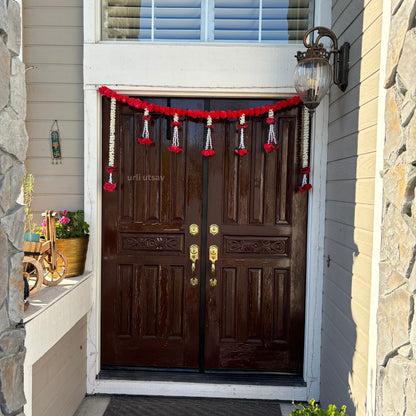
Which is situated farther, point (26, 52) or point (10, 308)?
point (26, 52)

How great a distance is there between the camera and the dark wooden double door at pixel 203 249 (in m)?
2.94

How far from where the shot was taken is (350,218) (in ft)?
7.48

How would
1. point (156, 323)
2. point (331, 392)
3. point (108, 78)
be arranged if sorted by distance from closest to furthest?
point (331, 392), point (108, 78), point (156, 323)

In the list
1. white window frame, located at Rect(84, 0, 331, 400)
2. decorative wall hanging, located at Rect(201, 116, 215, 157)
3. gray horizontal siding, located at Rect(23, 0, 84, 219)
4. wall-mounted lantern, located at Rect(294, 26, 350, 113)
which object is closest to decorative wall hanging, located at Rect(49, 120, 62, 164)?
gray horizontal siding, located at Rect(23, 0, 84, 219)

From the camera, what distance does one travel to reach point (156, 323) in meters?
3.01

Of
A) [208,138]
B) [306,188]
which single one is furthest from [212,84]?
[306,188]

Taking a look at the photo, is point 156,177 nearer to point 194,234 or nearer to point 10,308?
point 194,234

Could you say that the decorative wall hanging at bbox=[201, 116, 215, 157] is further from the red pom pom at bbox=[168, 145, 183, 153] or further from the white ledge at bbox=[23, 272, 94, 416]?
the white ledge at bbox=[23, 272, 94, 416]

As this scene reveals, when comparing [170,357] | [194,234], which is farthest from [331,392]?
[194,234]

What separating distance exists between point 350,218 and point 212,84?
1.30m

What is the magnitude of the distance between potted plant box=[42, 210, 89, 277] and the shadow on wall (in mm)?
1659

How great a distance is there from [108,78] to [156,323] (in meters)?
1.79

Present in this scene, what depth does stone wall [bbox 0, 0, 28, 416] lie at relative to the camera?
1442 mm

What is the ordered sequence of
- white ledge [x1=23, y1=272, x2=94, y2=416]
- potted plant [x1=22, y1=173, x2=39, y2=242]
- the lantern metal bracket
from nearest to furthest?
white ledge [x1=23, y1=272, x2=94, y2=416] < the lantern metal bracket < potted plant [x1=22, y1=173, x2=39, y2=242]
